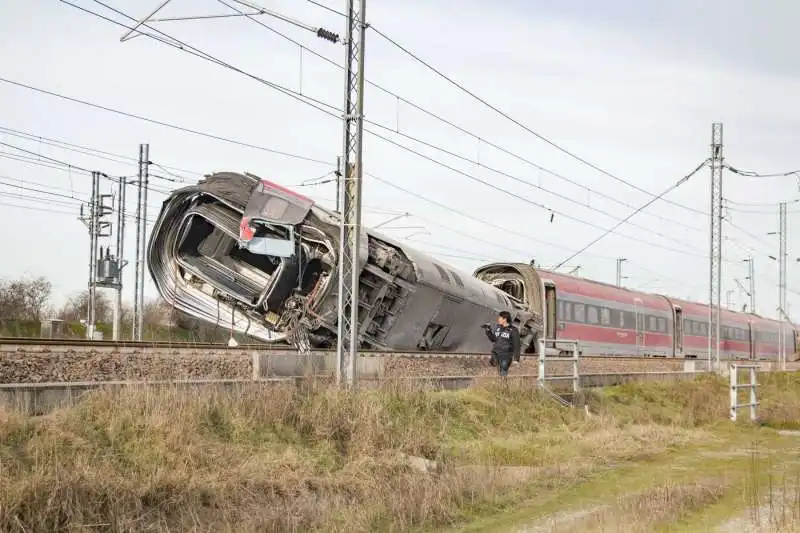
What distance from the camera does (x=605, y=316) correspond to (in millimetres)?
31266

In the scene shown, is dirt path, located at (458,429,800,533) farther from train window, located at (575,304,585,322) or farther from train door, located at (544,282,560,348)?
train window, located at (575,304,585,322)

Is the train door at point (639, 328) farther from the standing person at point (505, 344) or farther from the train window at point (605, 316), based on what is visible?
the standing person at point (505, 344)

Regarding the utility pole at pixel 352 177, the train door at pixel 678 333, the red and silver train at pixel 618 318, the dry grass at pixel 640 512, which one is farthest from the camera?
the train door at pixel 678 333

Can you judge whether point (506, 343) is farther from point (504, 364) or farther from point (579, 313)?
point (579, 313)

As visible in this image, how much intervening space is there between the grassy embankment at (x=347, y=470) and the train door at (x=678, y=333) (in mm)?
24977

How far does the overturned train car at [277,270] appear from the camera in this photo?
688 inches

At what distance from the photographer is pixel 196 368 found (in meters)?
13.1

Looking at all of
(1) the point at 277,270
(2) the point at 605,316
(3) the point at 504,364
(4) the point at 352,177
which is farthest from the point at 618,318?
(4) the point at 352,177

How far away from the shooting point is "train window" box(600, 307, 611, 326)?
3102 cm

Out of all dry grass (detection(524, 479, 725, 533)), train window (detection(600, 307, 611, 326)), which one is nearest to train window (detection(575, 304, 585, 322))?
train window (detection(600, 307, 611, 326))

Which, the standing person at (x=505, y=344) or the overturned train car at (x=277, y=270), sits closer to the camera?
the standing person at (x=505, y=344)

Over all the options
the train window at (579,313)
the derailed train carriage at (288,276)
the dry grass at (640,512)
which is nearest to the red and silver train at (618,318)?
the train window at (579,313)

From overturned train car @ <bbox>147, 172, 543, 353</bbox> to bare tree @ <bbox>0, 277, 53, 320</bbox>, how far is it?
26624mm

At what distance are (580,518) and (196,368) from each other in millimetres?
7117
